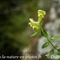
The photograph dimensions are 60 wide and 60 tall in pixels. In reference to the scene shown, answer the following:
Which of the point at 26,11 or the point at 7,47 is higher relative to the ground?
the point at 26,11

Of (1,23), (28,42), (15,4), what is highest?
(15,4)

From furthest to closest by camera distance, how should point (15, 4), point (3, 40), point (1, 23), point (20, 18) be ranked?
point (15, 4) → point (20, 18) → point (1, 23) → point (3, 40)

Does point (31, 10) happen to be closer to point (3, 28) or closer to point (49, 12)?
point (49, 12)

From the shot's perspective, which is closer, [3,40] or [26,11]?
[3,40]

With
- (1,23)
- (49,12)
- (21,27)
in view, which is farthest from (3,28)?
(49,12)

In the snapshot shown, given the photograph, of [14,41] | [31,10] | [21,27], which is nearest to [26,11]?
[31,10]

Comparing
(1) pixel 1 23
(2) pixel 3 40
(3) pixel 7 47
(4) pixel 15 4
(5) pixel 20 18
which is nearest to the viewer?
(3) pixel 7 47
